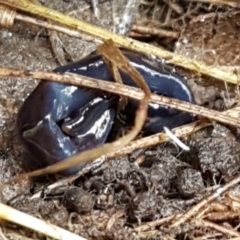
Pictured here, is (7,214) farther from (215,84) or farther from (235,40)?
(235,40)

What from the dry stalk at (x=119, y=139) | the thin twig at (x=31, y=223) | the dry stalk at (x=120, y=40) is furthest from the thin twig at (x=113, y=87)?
the thin twig at (x=31, y=223)

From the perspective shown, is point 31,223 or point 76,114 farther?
point 76,114

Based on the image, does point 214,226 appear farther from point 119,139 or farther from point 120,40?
point 120,40

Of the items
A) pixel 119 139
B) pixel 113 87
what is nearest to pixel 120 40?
pixel 113 87

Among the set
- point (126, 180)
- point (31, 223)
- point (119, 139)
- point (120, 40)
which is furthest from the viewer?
point (120, 40)

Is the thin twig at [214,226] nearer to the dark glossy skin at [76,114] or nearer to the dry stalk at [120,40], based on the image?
the dark glossy skin at [76,114]

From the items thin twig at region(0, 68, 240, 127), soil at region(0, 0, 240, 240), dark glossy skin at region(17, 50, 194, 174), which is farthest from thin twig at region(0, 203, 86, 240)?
thin twig at region(0, 68, 240, 127)

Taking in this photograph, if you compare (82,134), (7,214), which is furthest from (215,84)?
(7,214)

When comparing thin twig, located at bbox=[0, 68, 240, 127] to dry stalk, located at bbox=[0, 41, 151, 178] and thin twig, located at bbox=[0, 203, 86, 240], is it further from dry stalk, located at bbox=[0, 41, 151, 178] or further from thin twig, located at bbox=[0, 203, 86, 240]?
thin twig, located at bbox=[0, 203, 86, 240]
